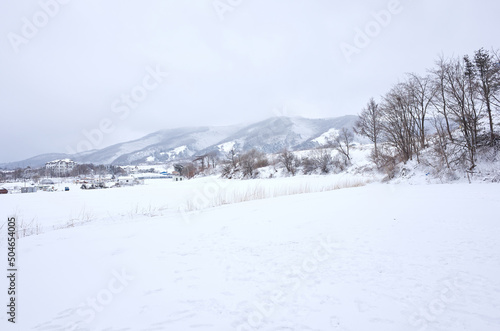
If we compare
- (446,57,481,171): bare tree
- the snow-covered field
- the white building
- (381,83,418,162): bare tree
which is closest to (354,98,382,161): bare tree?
(381,83,418,162): bare tree

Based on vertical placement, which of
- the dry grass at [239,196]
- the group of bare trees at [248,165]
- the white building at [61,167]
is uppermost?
the white building at [61,167]

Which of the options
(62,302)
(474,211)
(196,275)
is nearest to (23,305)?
(62,302)

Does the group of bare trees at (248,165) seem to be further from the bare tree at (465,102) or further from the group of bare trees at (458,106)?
the bare tree at (465,102)

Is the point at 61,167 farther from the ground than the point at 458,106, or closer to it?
farther from the ground

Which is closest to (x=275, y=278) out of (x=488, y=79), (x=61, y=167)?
(x=488, y=79)

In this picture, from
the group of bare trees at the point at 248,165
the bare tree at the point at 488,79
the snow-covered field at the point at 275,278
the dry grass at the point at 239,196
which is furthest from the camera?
the group of bare trees at the point at 248,165

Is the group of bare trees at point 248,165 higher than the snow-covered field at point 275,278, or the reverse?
the group of bare trees at point 248,165

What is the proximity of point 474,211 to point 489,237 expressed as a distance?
11.5 feet

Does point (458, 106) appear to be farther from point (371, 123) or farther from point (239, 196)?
point (239, 196)

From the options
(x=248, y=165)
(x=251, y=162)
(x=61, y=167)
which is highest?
(x=61, y=167)


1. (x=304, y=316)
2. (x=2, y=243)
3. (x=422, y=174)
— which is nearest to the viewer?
(x=304, y=316)

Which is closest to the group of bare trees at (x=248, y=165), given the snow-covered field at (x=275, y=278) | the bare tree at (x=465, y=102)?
the bare tree at (x=465, y=102)

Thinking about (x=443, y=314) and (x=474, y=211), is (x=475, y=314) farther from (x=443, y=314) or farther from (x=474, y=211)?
(x=474, y=211)

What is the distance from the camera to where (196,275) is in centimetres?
473
